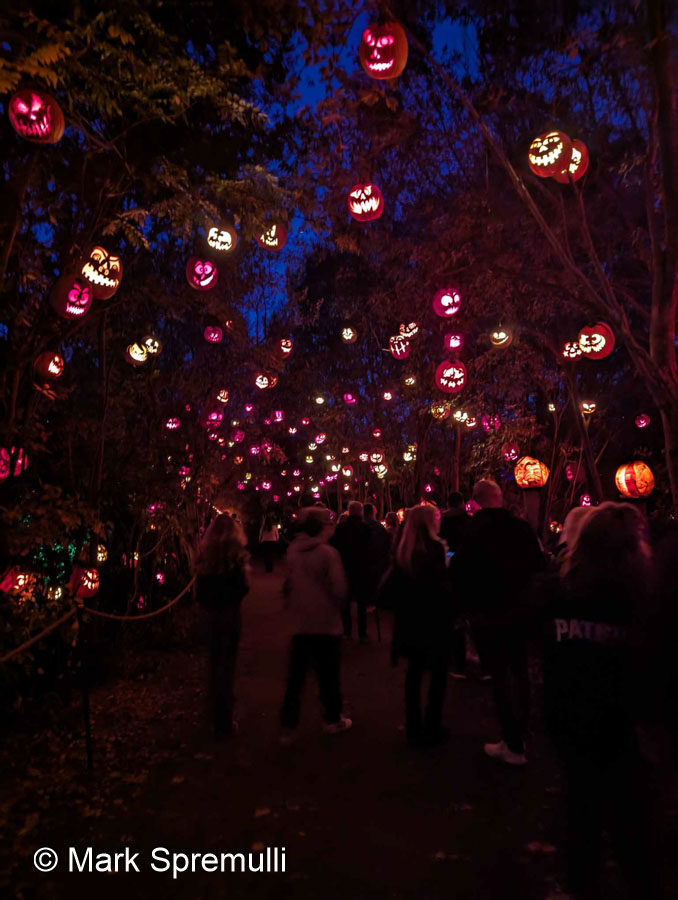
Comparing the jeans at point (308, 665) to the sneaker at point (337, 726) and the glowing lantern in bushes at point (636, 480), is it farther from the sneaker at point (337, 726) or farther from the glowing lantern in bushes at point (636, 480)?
the glowing lantern in bushes at point (636, 480)

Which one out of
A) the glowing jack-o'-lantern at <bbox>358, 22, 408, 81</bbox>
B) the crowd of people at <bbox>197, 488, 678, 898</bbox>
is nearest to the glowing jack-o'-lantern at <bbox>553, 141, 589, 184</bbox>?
the glowing jack-o'-lantern at <bbox>358, 22, 408, 81</bbox>

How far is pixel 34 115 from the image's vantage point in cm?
478

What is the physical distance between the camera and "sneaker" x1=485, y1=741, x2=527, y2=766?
194 inches

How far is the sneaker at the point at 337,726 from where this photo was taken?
19.0 feet

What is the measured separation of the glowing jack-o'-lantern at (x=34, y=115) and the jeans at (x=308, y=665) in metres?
4.72

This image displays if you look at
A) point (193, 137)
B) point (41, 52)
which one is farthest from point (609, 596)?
point (193, 137)

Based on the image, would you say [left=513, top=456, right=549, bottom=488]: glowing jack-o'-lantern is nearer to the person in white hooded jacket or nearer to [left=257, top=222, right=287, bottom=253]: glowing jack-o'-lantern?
[left=257, top=222, right=287, bottom=253]: glowing jack-o'-lantern

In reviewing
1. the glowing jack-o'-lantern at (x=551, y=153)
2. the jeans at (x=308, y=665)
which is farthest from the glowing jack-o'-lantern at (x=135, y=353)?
the glowing jack-o'-lantern at (x=551, y=153)

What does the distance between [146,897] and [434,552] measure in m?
3.20

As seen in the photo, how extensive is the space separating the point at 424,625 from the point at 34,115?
203 inches

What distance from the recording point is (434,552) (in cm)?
543

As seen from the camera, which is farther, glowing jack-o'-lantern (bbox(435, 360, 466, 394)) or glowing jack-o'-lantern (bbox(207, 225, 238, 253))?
glowing jack-o'-lantern (bbox(435, 360, 466, 394))

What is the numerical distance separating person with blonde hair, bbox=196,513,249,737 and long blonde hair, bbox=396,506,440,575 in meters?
1.54

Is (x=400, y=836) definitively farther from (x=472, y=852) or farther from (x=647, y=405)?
(x=647, y=405)
